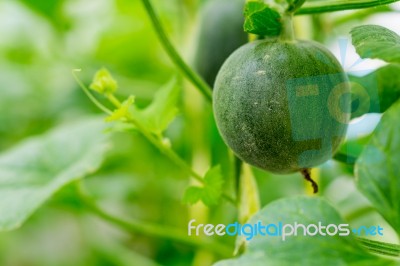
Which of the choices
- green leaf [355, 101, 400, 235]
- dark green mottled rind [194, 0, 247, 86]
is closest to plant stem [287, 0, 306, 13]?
green leaf [355, 101, 400, 235]

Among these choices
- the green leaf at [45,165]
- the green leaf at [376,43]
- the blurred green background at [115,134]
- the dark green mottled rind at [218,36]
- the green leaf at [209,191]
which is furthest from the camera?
the blurred green background at [115,134]

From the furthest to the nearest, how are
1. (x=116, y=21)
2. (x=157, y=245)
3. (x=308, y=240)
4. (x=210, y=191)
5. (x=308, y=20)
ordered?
(x=116, y=21) → (x=157, y=245) → (x=308, y=20) → (x=210, y=191) → (x=308, y=240)

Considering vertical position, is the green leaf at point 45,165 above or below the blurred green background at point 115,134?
above

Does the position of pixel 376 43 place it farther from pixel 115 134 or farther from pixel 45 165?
pixel 115 134

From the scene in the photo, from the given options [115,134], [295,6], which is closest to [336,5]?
[295,6]

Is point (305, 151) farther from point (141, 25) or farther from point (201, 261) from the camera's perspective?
point (141, 25)

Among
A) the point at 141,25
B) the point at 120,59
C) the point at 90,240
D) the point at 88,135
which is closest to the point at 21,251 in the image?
the point at 90,240

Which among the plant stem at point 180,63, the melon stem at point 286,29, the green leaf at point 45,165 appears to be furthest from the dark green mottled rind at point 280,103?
the green leaf at point 45,165

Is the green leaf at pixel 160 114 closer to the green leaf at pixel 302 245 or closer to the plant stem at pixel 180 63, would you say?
the plant stem at pixel 180 63
